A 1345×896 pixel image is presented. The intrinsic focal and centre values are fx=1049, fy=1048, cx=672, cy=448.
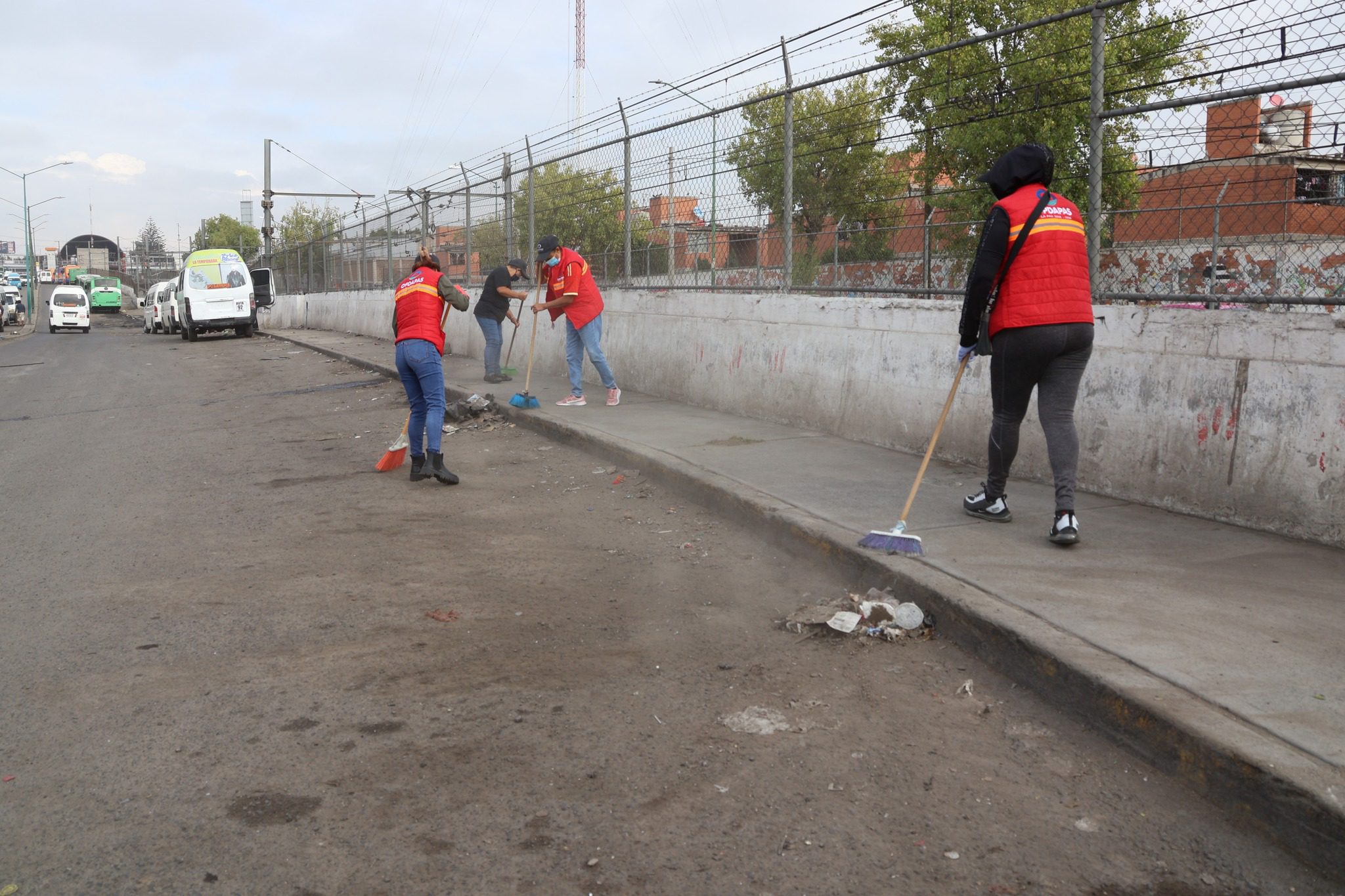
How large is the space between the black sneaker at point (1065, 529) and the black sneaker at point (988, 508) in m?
0.49

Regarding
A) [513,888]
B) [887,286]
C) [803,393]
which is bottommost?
[513,888]

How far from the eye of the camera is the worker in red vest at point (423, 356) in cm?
770

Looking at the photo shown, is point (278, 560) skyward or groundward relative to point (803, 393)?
groundward

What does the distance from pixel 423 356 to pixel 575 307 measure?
2744mm

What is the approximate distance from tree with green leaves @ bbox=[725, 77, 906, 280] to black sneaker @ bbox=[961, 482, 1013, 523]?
8.68 feet

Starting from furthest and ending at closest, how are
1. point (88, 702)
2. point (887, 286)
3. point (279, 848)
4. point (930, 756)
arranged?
point (887, 286)
point (88, 702)
point (930, 756)
point (279, 848)

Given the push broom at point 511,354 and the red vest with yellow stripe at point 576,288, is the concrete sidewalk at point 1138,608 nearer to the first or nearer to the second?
the red vest with yellow stripe at point 576,288

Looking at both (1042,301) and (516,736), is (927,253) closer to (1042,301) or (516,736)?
(1042,301)

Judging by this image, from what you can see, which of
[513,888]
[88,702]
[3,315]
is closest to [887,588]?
[513,888]

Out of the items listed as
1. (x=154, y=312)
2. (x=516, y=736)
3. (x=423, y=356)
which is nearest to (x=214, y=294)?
(x=154, y=312)

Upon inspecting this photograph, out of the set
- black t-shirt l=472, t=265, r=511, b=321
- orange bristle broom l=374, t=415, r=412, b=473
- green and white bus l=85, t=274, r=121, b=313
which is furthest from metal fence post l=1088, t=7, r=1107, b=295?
green and white bus l=85, t=274, r=121, b=313

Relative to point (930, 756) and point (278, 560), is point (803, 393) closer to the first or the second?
point (278, 560)

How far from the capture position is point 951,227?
693cm

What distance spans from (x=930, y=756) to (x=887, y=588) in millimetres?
1463
